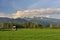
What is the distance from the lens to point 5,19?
6306 centimetres
